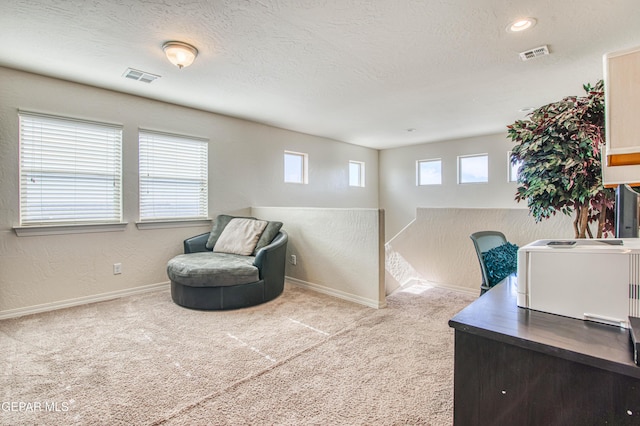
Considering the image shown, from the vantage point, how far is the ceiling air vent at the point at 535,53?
272 cm

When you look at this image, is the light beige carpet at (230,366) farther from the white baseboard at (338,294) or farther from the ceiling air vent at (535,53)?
the ceiling air vent at (535,53)

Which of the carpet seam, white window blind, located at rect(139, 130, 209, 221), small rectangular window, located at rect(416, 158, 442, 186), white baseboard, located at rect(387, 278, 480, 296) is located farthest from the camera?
small rectangular window, located at rect(416, 158, 442, 186)

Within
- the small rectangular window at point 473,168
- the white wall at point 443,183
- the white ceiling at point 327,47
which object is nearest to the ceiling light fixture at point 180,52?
the white ceiling at point 327,47

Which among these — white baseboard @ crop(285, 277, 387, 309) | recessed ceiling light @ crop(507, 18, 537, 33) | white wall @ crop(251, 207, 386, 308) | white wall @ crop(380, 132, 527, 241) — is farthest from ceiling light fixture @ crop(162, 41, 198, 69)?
white wall @ crop(380, 132, 527, 241)

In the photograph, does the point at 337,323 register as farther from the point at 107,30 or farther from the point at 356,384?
the point at 107,30

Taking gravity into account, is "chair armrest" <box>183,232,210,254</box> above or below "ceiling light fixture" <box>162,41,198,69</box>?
below

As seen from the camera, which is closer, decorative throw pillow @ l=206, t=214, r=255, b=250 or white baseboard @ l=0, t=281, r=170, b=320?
white baseboard @ l=0, t=281, r=170, b=320

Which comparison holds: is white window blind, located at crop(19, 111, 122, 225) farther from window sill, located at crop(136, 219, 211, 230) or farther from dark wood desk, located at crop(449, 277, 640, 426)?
dark wood desk, located at crop(449, 277, 640, 426)

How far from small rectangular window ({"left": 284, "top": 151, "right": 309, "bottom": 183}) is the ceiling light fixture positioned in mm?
3043

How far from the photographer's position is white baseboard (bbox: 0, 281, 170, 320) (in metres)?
3.12

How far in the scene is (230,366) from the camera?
2139 mm

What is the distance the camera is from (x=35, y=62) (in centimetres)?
295

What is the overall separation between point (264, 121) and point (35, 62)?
2811 mm

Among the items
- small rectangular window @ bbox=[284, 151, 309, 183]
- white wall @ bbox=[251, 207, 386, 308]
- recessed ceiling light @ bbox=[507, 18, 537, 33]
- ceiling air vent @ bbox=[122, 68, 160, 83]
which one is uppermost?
ceiling air vent @ bbox=[122, 68, 160, 83]
